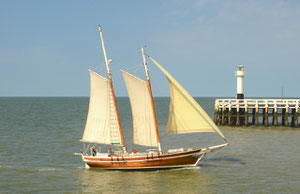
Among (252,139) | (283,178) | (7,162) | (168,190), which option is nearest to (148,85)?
(168,190)

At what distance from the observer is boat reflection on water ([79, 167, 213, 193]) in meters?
22.4

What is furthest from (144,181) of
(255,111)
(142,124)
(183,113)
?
(255,111)

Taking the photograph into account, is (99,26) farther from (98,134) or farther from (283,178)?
(283,178)

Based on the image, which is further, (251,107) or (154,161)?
(251,107)

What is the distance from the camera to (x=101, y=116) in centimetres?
2911

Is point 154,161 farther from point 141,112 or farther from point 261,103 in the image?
point 261,103

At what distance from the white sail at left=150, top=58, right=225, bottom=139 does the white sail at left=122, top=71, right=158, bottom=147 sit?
5.35ft

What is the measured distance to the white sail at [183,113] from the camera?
2558cm

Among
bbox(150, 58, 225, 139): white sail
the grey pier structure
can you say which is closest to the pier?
the grey pier structure

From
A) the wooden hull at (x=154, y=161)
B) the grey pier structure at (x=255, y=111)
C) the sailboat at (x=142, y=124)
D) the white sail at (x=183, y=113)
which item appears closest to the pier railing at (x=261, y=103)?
the grey pier structure at (x=255, y=111)

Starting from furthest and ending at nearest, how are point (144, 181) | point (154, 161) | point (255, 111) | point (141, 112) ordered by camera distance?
point (255, 111) → point (141, 112) → point (154, 161) → point (144, 181)

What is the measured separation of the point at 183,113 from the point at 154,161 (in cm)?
356

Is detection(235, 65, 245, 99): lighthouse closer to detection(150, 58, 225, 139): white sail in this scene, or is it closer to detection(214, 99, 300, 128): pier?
detection(214, 99, 300, 128): pier

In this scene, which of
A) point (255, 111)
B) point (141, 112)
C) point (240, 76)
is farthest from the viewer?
point (240, 76)
